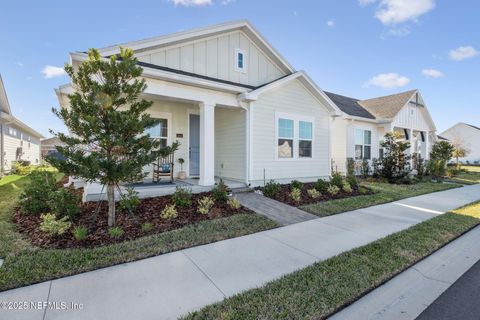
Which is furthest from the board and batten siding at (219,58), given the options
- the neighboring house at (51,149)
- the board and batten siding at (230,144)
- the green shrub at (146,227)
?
the green shrub at (146,227)

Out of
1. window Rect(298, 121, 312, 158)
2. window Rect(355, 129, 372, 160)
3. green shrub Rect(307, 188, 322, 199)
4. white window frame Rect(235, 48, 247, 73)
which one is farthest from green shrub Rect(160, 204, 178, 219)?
window Rect(355, 129, 372, 160)

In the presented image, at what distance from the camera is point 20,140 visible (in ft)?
55.6

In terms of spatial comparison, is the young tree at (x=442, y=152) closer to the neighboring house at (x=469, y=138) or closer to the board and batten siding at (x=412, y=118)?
the board and batten siding at (x=412, y=118)

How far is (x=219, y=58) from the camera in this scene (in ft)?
29.3

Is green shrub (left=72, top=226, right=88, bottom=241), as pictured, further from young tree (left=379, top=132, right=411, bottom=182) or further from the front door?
young tree (left=379, top=132, right=411, bottom=182)

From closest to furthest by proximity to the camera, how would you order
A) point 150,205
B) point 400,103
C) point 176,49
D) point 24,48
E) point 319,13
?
point 150,205, point 176,49, point 319,13, point 24,48, point 400,103

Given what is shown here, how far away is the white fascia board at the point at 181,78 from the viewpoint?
21.0 feet

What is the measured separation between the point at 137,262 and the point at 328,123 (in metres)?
9.49

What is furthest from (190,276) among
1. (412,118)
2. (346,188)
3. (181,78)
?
(412,118)

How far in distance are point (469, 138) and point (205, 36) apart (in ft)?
160

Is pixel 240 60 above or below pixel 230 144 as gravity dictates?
above

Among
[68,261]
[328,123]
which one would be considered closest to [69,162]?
[68,261]

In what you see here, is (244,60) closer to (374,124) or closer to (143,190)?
(143,190)

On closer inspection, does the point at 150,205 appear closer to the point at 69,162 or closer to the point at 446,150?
the point at 69,162
